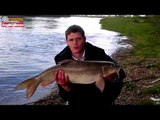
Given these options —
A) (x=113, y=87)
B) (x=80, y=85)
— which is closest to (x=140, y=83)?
(x=113, y=87)

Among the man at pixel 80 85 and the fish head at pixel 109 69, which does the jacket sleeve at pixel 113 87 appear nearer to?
the man at pixel 80 85

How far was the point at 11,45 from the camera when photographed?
6680 millimetres

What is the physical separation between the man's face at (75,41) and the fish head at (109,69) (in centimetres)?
43

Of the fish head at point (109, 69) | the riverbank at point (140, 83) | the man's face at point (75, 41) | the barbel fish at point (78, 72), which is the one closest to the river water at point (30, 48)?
the riverbank at point (140, 83)

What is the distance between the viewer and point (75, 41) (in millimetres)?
4789

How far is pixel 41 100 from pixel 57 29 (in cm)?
130

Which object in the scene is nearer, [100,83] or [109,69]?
[109,69]

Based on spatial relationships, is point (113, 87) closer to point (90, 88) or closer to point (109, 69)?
point (90, 88)

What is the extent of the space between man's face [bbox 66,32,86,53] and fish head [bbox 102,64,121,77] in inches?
16.8

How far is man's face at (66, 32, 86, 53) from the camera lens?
4793mm

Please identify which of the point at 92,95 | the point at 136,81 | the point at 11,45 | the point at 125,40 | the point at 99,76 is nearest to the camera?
the point at 99,76

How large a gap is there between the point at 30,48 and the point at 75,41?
258 cm
